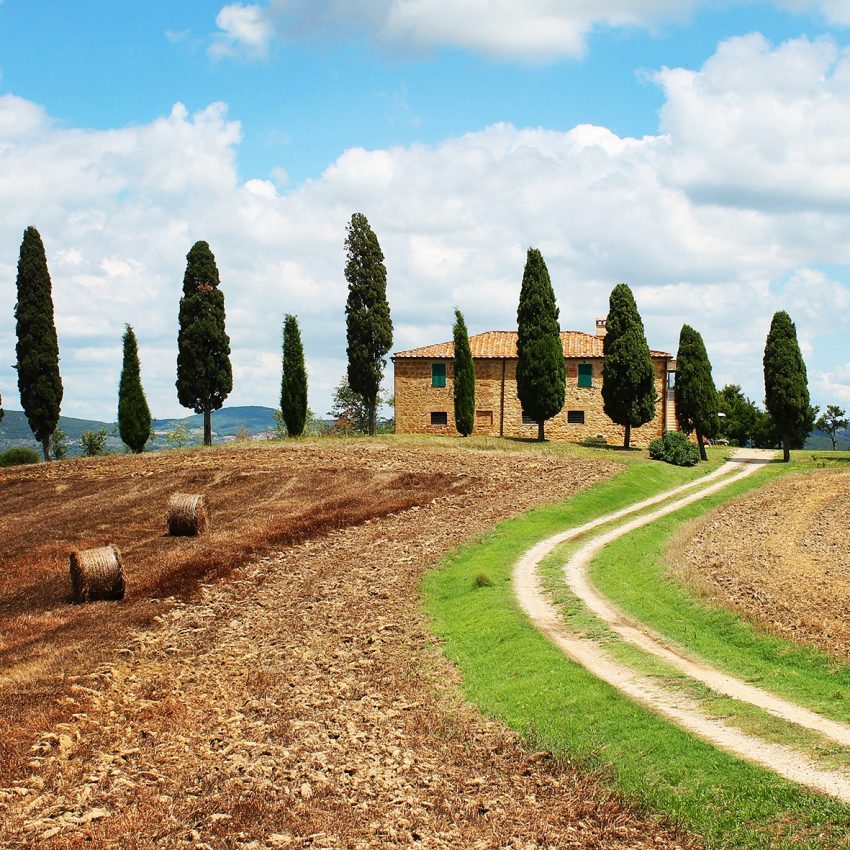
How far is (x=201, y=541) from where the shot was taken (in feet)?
101

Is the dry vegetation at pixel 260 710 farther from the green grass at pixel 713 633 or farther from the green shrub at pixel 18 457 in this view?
the green shrub at pixel 18 457

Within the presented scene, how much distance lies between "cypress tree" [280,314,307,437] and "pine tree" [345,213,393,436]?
→ 3.47 metres

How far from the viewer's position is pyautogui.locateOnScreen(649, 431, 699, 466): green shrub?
52300 millimetres

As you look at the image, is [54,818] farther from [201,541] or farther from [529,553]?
[201,541]

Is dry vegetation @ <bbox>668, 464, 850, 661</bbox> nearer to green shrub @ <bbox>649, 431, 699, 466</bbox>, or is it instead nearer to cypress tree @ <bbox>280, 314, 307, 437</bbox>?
green shrub @ <bbox>649, 431, 699, 466</bbox>

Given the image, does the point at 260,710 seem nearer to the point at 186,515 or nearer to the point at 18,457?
the point at 186,515

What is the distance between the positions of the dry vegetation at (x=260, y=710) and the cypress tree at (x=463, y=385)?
1057 inches

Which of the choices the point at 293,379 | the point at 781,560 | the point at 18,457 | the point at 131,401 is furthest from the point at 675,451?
the point at 18,457

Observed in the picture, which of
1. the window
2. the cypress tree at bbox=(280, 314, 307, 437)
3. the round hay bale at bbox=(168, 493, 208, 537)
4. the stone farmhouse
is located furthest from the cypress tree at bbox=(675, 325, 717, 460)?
the round hay bale at bbox=(168, 493, 208, 537)

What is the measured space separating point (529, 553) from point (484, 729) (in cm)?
1350

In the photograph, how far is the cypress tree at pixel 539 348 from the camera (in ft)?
193

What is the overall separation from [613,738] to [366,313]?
168ft

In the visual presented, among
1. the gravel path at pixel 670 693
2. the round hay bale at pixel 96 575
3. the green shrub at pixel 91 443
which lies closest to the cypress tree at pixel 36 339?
the green shrub at pixel 91 443

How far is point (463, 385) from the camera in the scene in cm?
6006
